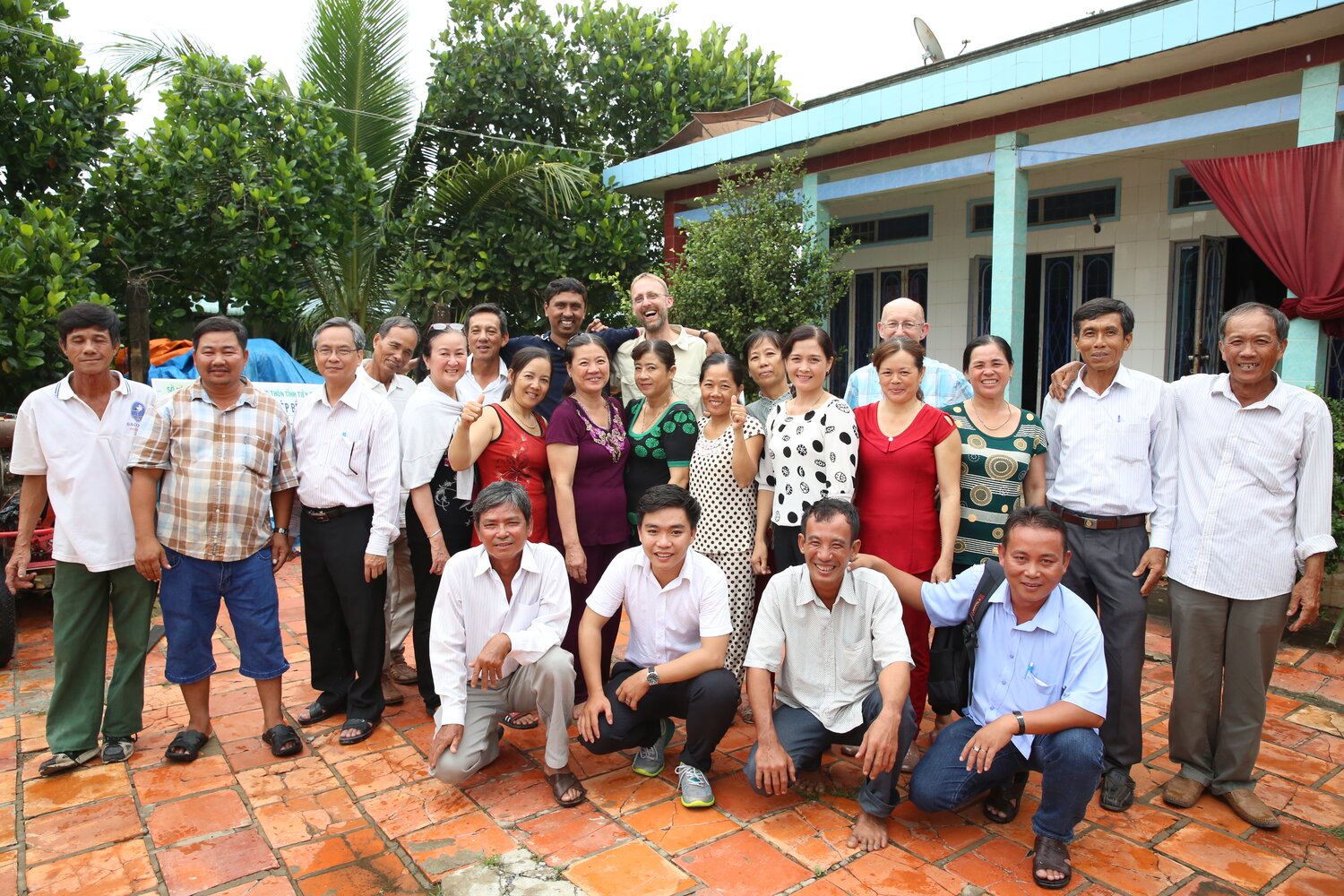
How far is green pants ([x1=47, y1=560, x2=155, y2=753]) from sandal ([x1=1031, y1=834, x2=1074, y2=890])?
3319 mm

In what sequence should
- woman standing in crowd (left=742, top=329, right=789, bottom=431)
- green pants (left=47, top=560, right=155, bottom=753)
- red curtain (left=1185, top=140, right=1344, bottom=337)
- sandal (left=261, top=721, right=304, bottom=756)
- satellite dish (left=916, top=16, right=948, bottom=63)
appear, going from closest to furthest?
green pants (left=47, top=560, right=155, bottom=753) < sandal (left=261, top=721, right=304, bottom=756) < woman standing in crowd (left=742, top=329, right=789, bottom=431) < red curtain (left=1185, top=140, right=1344, bottom=337) < satellite dish (left=916, top=16, right=948, bottom=63)

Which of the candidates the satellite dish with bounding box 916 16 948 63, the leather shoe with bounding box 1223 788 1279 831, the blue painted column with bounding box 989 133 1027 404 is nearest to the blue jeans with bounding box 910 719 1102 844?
the leather shoe with bounding box 1223 788 1279 831

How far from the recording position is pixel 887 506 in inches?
132

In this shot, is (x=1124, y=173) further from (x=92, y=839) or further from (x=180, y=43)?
(x=180, y=43)

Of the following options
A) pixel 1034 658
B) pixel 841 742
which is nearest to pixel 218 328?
pixel 841 742

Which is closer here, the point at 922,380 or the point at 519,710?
the point at 519,710

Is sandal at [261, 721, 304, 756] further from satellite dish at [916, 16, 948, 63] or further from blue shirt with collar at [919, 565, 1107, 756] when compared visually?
satellite dish at [916, 16, 948, 63]

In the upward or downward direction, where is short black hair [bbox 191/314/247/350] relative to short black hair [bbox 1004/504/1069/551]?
upward

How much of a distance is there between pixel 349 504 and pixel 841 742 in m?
2.15

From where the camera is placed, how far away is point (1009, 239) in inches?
273

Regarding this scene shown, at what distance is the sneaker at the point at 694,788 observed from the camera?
10.1 feet

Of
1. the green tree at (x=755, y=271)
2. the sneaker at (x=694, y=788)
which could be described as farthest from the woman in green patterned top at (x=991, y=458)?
the green tree at (x=755, y=271)

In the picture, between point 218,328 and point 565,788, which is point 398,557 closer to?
point 218,328

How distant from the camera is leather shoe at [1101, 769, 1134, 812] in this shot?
3061 millimetres
